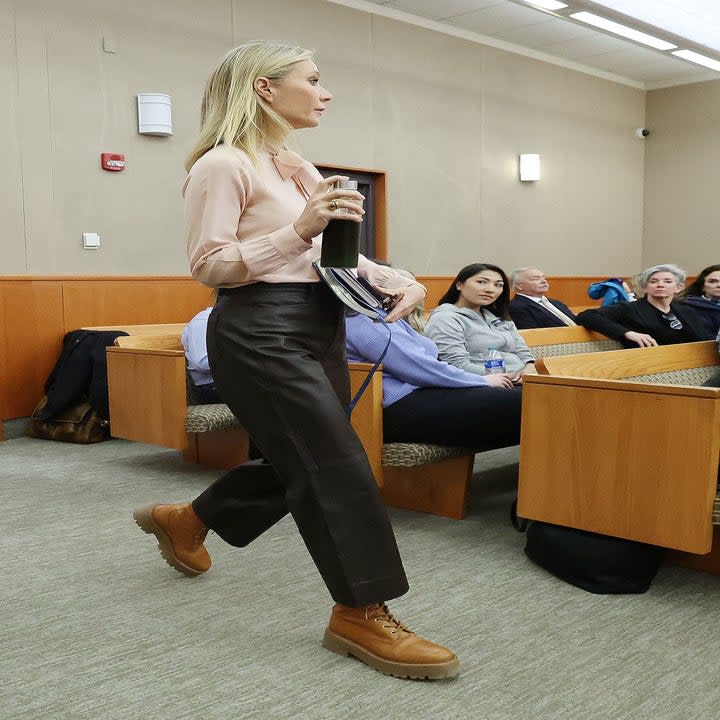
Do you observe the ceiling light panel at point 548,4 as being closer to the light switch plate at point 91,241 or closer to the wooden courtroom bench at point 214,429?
the light switch plate at point 91,241

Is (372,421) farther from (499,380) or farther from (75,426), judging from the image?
(75,426)

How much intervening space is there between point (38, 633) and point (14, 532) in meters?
1.07

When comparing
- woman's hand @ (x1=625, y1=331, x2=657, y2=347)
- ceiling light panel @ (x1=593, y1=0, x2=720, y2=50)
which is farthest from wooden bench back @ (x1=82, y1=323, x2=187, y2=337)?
ceiling light panel @ (x1=593, y1=0, x2=720, y2=50)

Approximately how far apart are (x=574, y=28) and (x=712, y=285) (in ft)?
15.3

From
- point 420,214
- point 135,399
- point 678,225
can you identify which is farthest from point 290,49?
point 678,225

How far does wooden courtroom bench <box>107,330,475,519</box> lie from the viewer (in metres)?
3.30

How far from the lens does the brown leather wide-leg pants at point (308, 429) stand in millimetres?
1998

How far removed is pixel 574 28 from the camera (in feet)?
28.7

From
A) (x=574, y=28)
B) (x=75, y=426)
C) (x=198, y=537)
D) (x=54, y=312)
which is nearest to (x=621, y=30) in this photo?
(x=574, y=28)

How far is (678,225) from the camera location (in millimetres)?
10891

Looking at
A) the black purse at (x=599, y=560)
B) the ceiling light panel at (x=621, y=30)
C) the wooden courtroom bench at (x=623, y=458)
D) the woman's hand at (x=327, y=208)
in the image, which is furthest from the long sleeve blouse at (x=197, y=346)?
the ceiling light panel at (x=621, y=30)

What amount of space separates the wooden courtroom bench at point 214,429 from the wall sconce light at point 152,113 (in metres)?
2.42

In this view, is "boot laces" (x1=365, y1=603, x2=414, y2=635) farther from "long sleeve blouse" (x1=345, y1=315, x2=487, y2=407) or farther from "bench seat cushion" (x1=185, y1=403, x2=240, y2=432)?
"bench seat cushion" (x1=185, y1=403, x2=240, y2=432)

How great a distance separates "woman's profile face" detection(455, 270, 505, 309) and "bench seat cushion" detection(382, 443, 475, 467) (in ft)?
2.77
